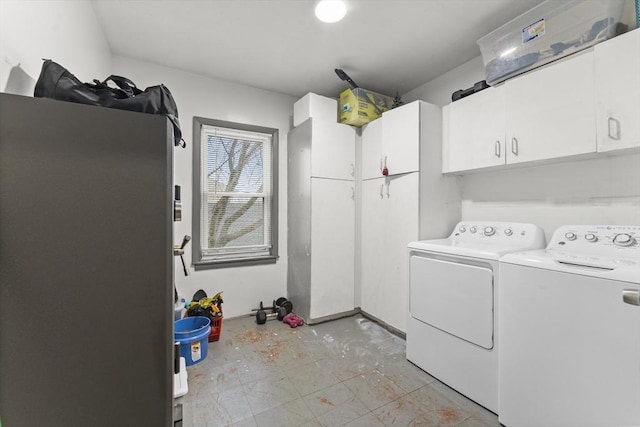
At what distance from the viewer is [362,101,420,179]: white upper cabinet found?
7.86 ft

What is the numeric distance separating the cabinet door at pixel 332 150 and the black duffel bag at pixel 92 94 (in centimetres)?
183

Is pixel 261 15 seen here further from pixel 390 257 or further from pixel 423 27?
pixel 390 257

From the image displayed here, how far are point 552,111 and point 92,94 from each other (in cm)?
247

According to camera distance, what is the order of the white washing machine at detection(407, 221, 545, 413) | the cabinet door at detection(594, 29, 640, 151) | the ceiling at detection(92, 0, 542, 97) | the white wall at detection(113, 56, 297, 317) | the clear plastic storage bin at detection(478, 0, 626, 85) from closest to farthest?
the cabinet door at detection(594, 29, 640, 151) → the clear plastic storage bin at detection(478, 0, 626, 85) → the white washing machine at detection(407, 221, 545, 413) → the ceiling at detection(92, 0, 542, 97) → the white wall at detection(113, 56, 297, 317)

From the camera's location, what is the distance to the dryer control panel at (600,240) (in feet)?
4.78

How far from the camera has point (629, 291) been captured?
1.13 meters

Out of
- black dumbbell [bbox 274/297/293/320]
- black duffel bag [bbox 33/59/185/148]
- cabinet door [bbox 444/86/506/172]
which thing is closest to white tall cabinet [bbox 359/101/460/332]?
cabinet door [bbox 444/86/506/172]

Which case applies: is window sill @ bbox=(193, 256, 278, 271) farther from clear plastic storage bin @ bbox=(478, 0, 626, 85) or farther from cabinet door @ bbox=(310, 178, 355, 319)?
clear plastic storage bin @ bbox=(478, 0, 626, 85)

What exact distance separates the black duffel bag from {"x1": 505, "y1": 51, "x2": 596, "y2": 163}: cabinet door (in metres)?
2.17

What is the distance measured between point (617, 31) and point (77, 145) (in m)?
2.64

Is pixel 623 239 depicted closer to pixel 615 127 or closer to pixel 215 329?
pixel 615 127

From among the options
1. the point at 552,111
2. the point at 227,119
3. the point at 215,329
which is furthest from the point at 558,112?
the point at 215,329

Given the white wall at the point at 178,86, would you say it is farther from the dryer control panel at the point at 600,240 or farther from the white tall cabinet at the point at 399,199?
the dryer control panel at the point at 600,240

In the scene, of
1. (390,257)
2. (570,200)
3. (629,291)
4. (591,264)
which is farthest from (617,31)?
(390,257)
